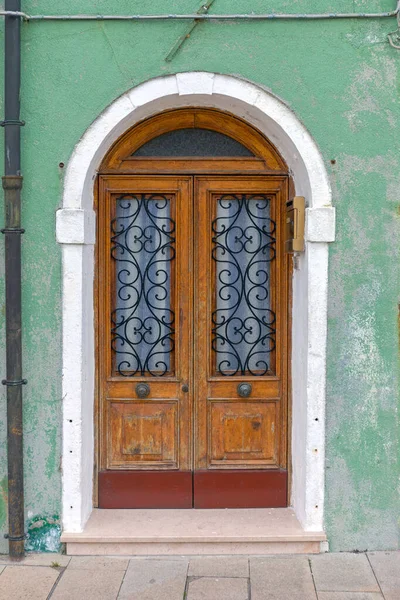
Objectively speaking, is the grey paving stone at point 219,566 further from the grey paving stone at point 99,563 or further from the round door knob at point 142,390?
the round door knob at point 142,390

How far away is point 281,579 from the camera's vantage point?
4727 millimetres

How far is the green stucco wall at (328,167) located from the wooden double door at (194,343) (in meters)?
0.50

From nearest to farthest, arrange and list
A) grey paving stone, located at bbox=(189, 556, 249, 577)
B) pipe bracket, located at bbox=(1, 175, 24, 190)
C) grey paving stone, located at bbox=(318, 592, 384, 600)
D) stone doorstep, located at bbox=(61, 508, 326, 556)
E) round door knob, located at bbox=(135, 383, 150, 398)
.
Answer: grey paving stone, located at bbox=(318, 592, 384, 600) → grey paving stone, located at bbox=(189, 556, 249, 577) → pipe bracket, located at bbox=(1, 175, 24, 190) → stone doorstep, located at bbox=(61, 508, 326, 556) → round door knob, located at bbox=(135, 383, 150, 398)

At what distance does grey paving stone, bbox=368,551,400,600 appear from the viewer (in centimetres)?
458

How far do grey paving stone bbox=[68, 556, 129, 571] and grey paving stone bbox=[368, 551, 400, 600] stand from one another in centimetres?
169

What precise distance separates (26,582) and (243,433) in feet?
6.08

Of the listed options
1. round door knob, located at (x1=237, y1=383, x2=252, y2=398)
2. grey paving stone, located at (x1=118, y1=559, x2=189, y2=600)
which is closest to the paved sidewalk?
grey paving stone, located at (x1=118, y1=559, x2=189, y2=600)

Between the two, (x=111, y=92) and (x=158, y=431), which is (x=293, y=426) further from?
(x=111, y=92)

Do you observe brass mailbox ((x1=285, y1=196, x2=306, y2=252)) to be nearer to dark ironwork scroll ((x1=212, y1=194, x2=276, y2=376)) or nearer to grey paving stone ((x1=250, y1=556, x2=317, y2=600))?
dark ironwork scroll ((x1=212, y1=194, x2=276, y2=376))

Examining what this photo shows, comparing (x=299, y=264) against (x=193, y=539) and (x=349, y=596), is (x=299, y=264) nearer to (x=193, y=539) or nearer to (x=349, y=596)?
(x=193, y=539)

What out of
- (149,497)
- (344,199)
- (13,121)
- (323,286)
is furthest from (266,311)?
(13,121)

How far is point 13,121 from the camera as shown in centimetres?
490

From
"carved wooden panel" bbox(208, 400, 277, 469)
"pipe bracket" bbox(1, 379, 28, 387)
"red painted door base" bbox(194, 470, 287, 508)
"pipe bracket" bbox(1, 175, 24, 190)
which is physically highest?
"pipe bracket" bbox(1, 175, 24, 190)

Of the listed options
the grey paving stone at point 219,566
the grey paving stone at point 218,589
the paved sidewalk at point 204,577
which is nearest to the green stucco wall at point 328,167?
the paved sidewalk at point 204,577
